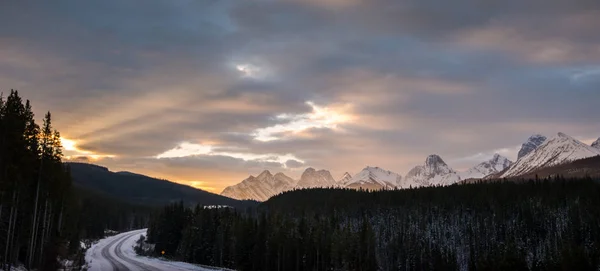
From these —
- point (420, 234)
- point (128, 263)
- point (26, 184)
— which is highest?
point (26, 184)

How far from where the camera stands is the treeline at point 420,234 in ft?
370

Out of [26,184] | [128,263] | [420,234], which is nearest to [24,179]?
[26,184]

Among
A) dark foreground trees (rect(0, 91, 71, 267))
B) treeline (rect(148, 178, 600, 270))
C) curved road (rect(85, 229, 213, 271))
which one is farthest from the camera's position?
treeline (rect(148, 178, 600, 270))

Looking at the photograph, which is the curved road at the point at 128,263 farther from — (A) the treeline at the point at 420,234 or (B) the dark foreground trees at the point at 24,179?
(A) the treeline at the point at 420,234

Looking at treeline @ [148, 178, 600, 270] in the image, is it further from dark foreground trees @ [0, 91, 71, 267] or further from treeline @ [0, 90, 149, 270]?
dark foreground trees @ [0, 91, 71, 267]

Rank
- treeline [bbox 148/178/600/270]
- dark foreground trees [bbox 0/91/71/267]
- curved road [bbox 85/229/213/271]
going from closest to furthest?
dark foreground trees [bbox 0/91/71/267]
curved road [bbox 85/229/213/271]
treeline [bbox 148/178/600/270]

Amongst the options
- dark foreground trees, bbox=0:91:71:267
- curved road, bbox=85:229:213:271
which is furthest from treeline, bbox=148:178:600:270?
dark foreground trees, bbox=0:91:71:267

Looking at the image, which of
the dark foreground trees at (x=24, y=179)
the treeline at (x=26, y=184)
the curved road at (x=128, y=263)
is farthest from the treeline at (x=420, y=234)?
the dark foreground trees at (x=24, y=179)

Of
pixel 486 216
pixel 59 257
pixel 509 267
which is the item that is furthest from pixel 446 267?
pixel 59 257

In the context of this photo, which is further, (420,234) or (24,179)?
(420,234)

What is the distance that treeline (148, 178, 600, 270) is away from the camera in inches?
4441

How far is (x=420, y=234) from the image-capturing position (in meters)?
162

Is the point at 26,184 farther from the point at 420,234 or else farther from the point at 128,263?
the point at 420,234

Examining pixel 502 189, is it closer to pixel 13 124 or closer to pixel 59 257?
pixel 59 257
